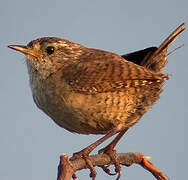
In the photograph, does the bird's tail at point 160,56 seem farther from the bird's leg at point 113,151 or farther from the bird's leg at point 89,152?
the bird's leg at point 89,152

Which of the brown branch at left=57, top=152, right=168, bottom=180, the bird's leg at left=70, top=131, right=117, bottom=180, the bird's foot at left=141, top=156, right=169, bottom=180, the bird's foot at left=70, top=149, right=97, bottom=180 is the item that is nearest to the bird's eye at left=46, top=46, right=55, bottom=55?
the bird's leg at left=70, top=131, right=117, bottom=180

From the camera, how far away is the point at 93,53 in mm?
3678

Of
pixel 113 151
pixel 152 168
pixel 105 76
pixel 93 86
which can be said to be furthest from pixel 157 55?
pixel 152 168

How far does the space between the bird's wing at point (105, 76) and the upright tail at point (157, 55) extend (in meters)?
0.27

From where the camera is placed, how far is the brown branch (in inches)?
65.2

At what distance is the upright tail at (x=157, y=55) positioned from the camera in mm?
3580

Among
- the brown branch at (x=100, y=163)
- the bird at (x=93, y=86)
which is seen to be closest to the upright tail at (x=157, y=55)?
the bird at (x=93, y=86)

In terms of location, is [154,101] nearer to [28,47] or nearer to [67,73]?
Answer: [67,73]

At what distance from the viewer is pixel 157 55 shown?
359 centimetres

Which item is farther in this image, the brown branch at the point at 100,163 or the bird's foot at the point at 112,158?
the bird's foot at the point at 112,158

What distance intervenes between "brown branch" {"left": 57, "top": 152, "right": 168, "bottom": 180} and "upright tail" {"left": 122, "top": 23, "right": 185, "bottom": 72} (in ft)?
3.87

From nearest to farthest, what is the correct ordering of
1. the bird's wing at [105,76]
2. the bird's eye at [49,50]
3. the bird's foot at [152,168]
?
the bird's foot at [152,168] < the bird's wing at [105,76] < the bird's eye at [49,50]

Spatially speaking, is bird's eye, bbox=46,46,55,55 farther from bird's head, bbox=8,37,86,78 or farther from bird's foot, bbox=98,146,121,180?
bird's foot, bbox=98,146,121,180

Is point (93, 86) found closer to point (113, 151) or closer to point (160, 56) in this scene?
point (113, 151)
